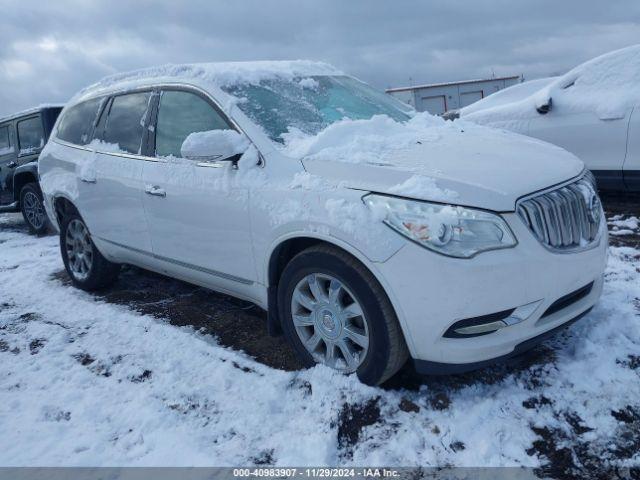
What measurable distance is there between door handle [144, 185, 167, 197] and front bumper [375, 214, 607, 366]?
1781 mm

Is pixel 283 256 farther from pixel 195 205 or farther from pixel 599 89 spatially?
pixel 599 89

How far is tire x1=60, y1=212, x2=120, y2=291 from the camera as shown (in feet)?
15.3

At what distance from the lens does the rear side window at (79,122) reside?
4602 millimetres

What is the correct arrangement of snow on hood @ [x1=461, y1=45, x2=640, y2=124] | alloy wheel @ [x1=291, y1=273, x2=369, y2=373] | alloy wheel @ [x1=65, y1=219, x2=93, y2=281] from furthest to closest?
snow on hood @ [x1=461, y1=45, x2=640, y2=124]
alloy wheel @ [x1=65, y1=219, x2=93, y2=281]
alloy wheel @ [x1=291, y1=273, x2=369, y2=373]

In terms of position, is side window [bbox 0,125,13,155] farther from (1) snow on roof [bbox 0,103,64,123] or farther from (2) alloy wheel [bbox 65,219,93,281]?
(2) alloy wheel [bbox 65,219,93,281]

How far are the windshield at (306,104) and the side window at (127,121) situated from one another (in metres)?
0.96

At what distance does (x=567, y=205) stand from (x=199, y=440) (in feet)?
6.88

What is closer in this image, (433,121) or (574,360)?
(574,360)

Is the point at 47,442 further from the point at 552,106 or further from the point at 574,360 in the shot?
the point at 552,106

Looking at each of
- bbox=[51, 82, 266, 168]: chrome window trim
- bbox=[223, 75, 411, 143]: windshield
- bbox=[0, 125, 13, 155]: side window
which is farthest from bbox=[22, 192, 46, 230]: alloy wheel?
bbox=[223, 75, 411, 143]: windshield

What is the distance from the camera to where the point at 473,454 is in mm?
2232

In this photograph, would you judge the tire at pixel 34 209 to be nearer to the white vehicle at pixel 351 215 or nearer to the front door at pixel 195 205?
the white vehicle at pixel 351 215

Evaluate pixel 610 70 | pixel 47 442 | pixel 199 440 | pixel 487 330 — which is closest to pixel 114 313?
pixel 47 442

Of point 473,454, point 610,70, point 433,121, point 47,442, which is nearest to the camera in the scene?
point 473,454
